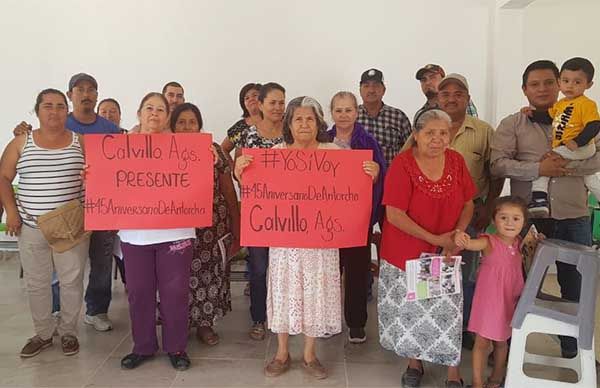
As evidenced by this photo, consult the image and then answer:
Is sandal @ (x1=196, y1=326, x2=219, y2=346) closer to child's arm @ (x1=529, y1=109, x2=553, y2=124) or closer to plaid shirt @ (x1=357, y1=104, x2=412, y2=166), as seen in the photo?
plaid shirt @ (x1=357, y1=104, x2=412, y2=166)

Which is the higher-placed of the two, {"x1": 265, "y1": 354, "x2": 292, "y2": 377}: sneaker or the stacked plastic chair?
the stacked plastic chair

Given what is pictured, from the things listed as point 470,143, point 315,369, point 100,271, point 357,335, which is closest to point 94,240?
point 100,271

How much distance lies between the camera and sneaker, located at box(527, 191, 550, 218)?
8.71 ft

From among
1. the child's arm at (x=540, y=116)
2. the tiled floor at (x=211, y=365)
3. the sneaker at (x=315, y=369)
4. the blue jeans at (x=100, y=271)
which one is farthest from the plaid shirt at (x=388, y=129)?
the blue jeans at (x=100, y=271)

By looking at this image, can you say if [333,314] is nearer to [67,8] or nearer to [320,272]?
[320,272]

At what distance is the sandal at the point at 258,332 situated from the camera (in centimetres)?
322

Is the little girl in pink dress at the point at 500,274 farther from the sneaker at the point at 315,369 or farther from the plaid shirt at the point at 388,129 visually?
the plaid shirt at the point at 388,129

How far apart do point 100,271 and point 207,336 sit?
83cm

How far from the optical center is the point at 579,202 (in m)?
2.65

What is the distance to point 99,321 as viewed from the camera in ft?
11.0

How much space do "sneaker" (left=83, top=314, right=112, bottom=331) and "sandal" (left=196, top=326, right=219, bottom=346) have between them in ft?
2.10

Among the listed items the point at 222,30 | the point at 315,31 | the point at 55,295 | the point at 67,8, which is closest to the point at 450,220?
the point at 55,295

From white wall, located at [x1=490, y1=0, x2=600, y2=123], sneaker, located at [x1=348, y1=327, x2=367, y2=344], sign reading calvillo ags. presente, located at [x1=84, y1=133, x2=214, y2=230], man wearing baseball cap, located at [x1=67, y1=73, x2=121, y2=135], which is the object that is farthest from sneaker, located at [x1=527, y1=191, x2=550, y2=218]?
white wall, located at [x1=490, y1=0, x2=600, y2=123]

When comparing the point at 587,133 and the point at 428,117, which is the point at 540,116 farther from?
the point at 428,117
